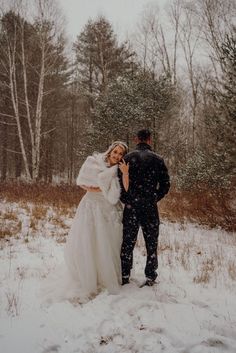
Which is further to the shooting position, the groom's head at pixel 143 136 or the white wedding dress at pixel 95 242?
the groom's head at pixel 143 136

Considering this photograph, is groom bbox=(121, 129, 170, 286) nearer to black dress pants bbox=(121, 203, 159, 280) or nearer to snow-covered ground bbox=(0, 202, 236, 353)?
black dress pants bbox=(121, 203, 159, 280)

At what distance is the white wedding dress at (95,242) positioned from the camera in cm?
435

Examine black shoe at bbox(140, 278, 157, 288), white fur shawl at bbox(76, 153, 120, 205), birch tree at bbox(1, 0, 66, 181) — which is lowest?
black shoe at bbox(140, 278, 157, 288)

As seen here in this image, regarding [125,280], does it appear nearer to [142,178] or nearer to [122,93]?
[142,178]

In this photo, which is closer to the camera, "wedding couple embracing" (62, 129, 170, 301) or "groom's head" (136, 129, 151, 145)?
"wedding couple embracing" (62, 129, 170, 301)

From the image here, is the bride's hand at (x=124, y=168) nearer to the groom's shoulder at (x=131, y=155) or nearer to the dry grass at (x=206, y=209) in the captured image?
the groom's shoulder at (x=131, y=155)

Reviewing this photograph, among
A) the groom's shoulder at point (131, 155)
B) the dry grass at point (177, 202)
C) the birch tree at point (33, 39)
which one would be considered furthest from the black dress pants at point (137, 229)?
the birch tree at point (33, 39)

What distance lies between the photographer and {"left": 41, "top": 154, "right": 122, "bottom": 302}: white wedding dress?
4352mm

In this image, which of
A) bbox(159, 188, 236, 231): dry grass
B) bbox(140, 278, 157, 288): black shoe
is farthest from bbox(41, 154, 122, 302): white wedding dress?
bbox(159, 188, 236, 231): dry grass

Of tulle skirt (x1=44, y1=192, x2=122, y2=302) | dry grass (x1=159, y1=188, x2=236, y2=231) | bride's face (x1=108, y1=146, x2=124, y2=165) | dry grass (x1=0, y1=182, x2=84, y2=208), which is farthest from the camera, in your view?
dry grass (x1=0, y1=182, x2=84, y2=208)

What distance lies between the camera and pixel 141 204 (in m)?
4.50

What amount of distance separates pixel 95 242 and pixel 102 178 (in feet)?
2.96

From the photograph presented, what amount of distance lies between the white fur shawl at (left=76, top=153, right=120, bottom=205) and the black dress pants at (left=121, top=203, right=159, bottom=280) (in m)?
0.29

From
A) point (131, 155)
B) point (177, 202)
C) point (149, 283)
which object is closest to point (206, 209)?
point (177, 202)
